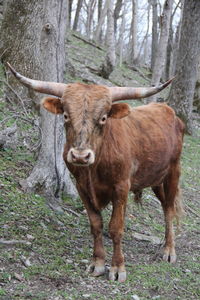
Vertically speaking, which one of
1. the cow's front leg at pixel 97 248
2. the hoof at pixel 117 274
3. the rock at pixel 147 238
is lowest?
the rock at pixel 147 238

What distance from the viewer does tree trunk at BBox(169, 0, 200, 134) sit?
16.7 m

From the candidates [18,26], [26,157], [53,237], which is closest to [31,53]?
[18,26]

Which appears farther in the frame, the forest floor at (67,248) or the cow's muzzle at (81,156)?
the forest floor at (67,248)

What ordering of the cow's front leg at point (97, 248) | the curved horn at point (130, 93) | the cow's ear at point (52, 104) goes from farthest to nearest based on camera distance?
the cow's front leg at point (97, 248) < the cow's ear at point (52, 104) < the curved horn at point (130, 93)

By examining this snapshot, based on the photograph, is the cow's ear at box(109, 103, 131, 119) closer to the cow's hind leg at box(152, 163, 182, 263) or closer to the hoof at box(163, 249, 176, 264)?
the cow's hind leg at box(152, 163, 182, 263)

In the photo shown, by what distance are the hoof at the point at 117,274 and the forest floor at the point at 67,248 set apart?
0.07 meters

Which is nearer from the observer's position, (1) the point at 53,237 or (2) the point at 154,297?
(2) the point at 154,297

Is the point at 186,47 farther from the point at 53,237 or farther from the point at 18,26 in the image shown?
the point at 53,237

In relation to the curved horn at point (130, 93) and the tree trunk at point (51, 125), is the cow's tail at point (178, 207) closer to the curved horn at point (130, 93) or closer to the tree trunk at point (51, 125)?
the tree trunk at point (51, 125)

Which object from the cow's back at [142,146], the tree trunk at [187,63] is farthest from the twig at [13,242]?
the tree trunk at [187,63]

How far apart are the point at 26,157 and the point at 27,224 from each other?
2394 millimetres

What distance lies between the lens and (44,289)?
15.5ft

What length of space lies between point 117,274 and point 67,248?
36.0 inches

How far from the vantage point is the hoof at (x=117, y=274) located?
5.35 meters
